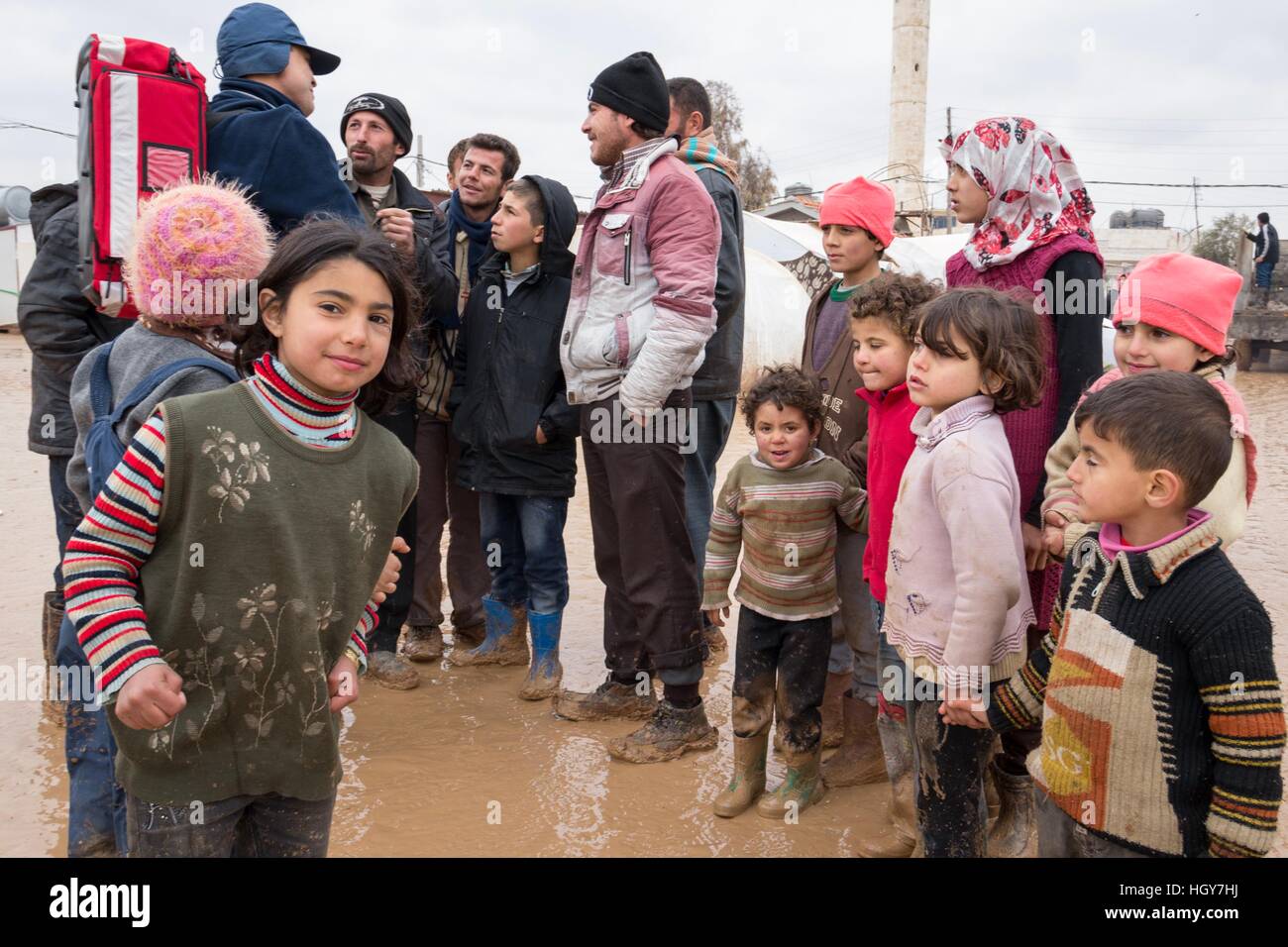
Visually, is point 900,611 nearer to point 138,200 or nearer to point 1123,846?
point 1123,846

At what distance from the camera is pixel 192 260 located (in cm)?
222

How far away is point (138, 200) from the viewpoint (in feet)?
9.37

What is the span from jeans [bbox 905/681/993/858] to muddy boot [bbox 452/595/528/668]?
2.50 m

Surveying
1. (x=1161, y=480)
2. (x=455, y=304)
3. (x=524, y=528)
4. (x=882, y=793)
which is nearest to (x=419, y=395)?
(x=455, y=304)

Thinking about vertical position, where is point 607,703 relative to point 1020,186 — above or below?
below

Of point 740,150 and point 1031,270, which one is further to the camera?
point 740,150

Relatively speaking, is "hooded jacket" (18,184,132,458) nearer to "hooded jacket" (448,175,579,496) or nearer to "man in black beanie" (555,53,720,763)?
"hooded jacket" (448,175,579,496)

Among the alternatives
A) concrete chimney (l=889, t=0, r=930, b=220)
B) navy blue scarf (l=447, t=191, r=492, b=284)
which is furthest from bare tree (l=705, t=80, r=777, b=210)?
navy blue scarf (l=447, t=191, r=492, b=284)

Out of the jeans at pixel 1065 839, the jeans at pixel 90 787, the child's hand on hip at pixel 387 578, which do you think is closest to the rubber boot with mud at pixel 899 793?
the jeans at pixel 1065 839

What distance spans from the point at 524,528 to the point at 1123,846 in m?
2.89

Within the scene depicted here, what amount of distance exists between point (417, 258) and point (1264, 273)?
2198cm

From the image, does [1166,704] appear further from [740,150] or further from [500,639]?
[740,150]

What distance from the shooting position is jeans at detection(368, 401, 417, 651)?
4527 millimetres

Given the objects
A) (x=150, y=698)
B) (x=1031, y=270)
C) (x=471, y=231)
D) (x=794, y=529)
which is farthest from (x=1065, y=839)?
(x=471, y=231)
